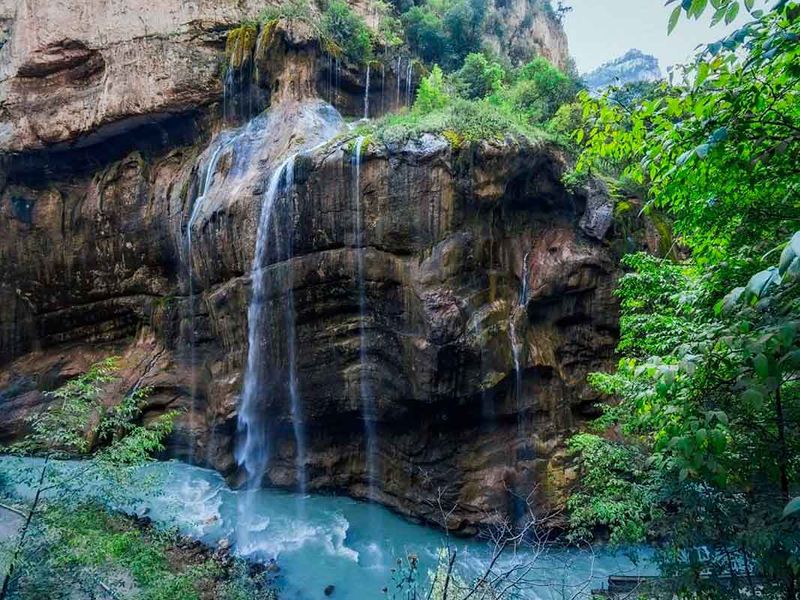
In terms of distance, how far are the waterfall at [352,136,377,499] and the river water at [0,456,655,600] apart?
1.16 meters

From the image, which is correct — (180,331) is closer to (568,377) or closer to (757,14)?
(568,377)

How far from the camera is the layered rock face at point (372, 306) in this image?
1100 cm

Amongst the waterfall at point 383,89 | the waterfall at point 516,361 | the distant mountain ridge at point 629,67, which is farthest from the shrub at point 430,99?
the distant mountain ridge at point 629,67

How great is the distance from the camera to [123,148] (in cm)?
1669

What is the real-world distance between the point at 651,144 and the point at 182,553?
1066 centimetres

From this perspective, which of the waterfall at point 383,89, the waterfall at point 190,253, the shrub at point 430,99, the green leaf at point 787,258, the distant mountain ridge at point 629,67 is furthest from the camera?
the distant mountain ridge at point 629,67

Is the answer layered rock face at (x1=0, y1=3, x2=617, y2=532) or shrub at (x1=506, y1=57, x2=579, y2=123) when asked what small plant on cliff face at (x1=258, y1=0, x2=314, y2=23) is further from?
shrub at (x1=506, y1=57, x2=579, y2=123)

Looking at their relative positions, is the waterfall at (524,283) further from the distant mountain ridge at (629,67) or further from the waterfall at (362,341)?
the distant mountain ridge at (629,67)

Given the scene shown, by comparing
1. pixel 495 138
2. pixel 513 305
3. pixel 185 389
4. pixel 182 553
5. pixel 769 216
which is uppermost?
pixel 495 138

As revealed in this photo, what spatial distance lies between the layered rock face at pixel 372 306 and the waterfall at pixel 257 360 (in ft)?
0.38

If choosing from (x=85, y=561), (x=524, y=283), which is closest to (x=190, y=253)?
(x=524, y=283)

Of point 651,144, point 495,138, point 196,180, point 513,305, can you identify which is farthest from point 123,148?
point 651,144

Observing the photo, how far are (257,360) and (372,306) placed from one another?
11.1 feet

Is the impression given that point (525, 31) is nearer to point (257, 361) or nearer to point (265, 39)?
point (265, 39)
